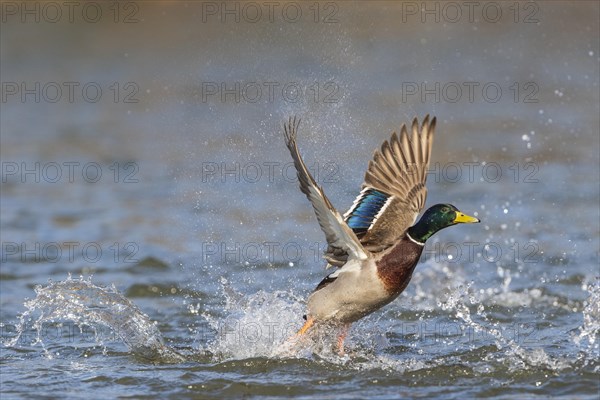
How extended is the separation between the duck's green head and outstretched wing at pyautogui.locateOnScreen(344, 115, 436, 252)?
1.21 ft

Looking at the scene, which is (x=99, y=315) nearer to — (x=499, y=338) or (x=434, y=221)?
(x=434, y=221)

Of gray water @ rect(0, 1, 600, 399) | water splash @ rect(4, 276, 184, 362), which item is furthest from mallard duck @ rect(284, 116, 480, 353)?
water splash @ rect(4, 276, 184, 362)

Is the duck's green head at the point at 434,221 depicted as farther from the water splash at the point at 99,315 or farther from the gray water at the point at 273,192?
the water splash at the point at 99,315

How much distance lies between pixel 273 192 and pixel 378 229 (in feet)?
17.3

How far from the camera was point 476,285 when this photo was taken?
375 inches

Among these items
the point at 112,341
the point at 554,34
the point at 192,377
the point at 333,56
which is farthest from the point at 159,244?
the point at 554,34

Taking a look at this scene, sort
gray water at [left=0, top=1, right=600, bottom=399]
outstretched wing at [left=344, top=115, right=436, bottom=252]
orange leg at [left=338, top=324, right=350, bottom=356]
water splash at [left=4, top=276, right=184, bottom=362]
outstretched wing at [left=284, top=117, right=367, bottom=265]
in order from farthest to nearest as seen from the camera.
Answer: water splash at [left=4, top=276, right=184, bottom=362] < outstretched wing at [left=344, top=115, right=436, bottom=252] < orange leg at [left=338, top=324, right=350, bottom=356] < gray water at [left=0, top=1, right=600, bottom=399] < outstretched wing at [left=284, top=117, right=367, bottom=265]

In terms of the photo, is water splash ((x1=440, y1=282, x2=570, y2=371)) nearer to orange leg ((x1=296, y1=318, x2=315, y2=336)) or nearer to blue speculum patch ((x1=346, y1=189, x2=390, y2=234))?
blue speculum patch ((x1=346, y1=189, x2=390, y2=234))

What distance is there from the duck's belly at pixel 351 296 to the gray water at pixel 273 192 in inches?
13.4

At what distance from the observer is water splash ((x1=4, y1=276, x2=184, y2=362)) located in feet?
25.5

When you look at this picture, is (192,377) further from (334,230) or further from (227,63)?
(227,63)

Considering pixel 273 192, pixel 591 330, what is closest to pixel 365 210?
pixel 591 330

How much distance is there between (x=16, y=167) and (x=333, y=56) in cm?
563

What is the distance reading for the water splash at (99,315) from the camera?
776 centimetres
